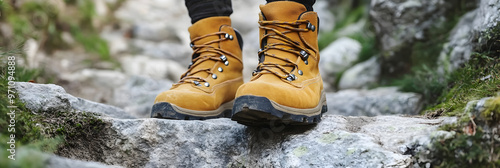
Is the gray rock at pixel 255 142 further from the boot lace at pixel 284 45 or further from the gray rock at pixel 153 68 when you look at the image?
the gray rock at pixel 153 68

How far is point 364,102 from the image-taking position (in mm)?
3244

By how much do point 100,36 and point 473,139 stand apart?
7130 millimetres

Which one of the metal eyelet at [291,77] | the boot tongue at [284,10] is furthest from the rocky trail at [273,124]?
the boot tongue at [284,10]

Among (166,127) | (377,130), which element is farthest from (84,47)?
(377,130)

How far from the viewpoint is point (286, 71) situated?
1.80m

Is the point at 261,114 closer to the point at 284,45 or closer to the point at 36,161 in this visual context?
the point at 284,45

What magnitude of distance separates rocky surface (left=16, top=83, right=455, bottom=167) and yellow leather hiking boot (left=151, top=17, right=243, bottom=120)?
0.21 meters

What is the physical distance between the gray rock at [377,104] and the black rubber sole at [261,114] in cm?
155

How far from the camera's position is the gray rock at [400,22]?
12.2ft

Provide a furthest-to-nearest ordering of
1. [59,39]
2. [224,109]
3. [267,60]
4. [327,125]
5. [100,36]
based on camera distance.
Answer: [100,36], [59,39], [224,109], [267,60], [327,125]

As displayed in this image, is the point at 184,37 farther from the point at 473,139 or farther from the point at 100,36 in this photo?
the point at 473,139

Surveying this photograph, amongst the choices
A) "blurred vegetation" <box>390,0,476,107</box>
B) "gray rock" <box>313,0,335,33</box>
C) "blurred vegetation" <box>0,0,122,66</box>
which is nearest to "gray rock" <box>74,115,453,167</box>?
"blurred vegetation" <box>390,0,476,107</box>

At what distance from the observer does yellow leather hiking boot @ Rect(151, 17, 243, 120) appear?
79.4 inches

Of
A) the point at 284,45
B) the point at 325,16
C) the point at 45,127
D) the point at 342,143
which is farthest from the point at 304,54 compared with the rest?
the point at 325,16
